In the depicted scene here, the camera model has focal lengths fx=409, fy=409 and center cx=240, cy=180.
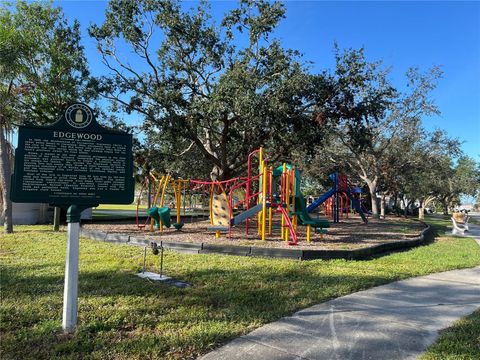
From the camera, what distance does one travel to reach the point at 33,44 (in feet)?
44.0

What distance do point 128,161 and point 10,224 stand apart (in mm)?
9753

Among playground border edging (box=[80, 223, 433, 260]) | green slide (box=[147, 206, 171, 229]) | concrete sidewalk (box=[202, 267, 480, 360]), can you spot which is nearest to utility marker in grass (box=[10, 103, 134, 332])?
concrete sidewalk (box=[202, 267, 480, 360])

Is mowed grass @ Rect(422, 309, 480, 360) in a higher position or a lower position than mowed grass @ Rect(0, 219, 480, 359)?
lower

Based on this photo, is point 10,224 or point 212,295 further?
point 10,224

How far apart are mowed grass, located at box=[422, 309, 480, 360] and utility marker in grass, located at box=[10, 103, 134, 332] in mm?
3455

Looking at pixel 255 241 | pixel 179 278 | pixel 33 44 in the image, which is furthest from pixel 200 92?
pixel 179 278

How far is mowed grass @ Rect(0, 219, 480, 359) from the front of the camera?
152 inches

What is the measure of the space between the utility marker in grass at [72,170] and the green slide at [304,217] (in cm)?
748

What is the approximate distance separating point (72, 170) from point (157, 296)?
2062mm

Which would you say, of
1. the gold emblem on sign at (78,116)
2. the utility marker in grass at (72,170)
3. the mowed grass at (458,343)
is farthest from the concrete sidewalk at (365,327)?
the gold emblem on sign at (78,116)

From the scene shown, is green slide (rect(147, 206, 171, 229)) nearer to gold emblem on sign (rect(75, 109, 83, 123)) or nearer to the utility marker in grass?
the utility marker in grass

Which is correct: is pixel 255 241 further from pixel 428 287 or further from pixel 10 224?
pixel 10 224

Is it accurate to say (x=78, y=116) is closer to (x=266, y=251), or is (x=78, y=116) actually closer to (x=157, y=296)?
(x=157, y=296)

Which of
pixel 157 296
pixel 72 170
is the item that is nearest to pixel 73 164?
pixel 72 170
